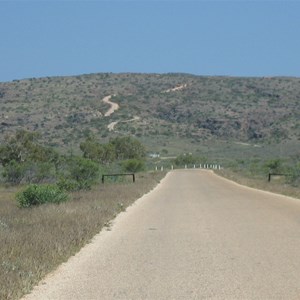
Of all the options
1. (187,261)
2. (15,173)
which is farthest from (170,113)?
(187,261)

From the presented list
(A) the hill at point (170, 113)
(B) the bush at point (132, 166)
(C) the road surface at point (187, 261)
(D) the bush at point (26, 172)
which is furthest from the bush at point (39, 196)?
(A) the hill at point (170, 113)

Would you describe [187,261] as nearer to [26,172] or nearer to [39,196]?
[39,196]

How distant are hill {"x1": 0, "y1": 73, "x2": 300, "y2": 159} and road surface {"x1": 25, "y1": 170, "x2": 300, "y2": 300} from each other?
3073 inches

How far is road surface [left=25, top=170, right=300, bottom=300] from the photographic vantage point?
9578mm

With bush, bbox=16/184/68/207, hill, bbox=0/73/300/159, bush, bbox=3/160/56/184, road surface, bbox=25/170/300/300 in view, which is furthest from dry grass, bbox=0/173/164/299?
hill, bbox=0/73/300/159

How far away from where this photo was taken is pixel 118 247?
14.4 meters

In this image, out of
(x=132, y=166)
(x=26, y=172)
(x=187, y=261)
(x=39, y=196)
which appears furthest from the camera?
(x=132, y=166)

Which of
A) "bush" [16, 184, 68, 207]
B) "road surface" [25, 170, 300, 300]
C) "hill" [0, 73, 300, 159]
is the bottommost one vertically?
"road surface" [25, 170, 300, 300]

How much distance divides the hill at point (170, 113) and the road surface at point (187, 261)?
78.0m

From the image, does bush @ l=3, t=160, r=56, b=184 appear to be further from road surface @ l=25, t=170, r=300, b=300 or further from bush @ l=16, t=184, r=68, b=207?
road surface @ l=25, t=170, r=300, b=300

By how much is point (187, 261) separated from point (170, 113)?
117139 mm

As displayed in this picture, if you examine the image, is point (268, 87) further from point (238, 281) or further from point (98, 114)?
point (238, 281)

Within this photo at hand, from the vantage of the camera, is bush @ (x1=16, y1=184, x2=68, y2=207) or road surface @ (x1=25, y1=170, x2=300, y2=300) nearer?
road surface @ (x1=25, y1=170, x2=300, y2=300)

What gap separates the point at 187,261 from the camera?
12.2 metres
